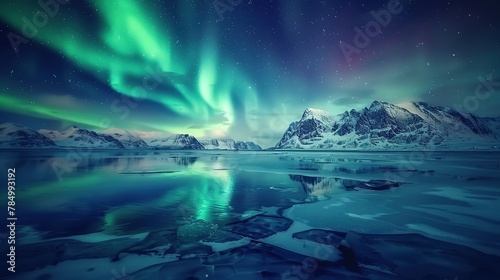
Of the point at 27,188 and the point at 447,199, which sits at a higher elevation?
the point at 27,188

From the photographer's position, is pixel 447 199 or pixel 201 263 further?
pixel 447 199

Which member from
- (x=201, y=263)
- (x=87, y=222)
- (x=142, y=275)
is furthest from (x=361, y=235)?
(x=87, y=222)

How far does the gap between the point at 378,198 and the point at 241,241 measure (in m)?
13.1

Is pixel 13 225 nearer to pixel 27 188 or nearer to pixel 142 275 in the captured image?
pixel 142 275

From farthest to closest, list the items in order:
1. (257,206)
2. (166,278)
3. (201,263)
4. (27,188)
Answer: (27,188), (257,206), (201,263), (166,278)

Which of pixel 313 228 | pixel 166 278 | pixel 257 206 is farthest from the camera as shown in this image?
pixel 257 206

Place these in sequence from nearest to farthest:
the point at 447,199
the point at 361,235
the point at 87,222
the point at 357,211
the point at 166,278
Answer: the point at 166,278 → the point at 361,235 → the point at 87,222 → the point at 357,211 → the point at 447,199

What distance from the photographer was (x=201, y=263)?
7.81m

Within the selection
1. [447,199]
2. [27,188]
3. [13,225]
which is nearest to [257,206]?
[13,225]

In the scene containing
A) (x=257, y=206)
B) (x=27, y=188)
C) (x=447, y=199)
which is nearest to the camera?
(x=257, y=206)

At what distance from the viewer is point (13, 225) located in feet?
38.2

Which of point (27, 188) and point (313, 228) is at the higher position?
point (27, 188)

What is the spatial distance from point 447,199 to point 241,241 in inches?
671

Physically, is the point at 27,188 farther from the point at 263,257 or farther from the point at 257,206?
the point at 263,257
